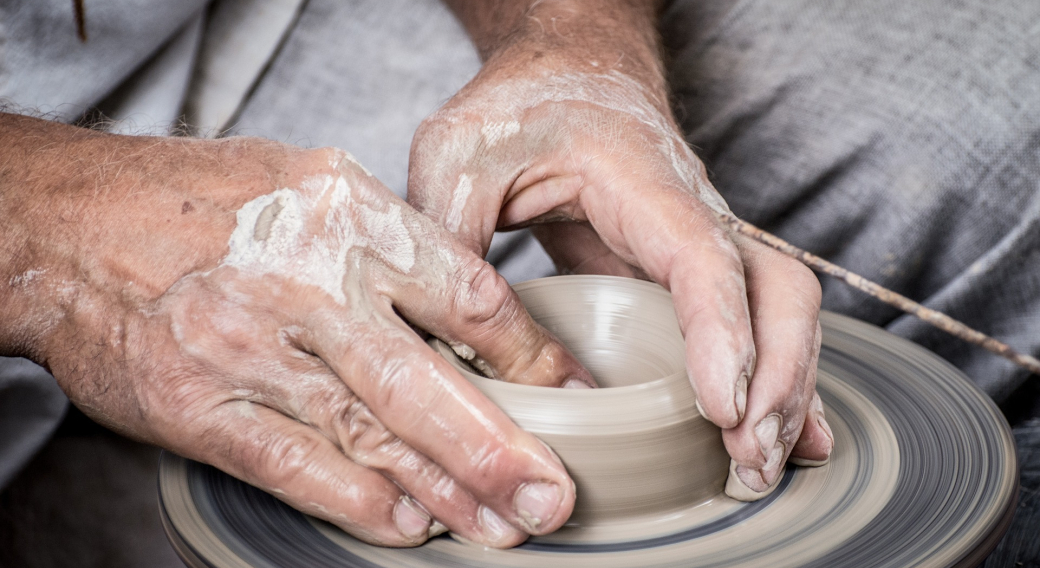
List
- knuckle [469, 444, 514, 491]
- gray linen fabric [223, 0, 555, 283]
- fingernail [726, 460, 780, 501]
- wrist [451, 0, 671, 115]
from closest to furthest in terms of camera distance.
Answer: knuckle [469, 444, 514, 491], fingernail [726, 460, 780, 501], wrist [451, 0, 671, 115], gray linen fabric [223, 0, 555, 283]

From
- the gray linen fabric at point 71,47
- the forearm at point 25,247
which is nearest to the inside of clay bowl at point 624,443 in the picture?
the forearm at point 25,247

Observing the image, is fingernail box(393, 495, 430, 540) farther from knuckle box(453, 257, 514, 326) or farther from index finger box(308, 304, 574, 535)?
knuckle box(453, 257, 514, 326)

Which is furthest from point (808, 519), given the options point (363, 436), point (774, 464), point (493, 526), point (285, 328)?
point (285, 328)

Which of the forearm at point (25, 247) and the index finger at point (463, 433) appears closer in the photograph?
the index finger at point (463, 433)

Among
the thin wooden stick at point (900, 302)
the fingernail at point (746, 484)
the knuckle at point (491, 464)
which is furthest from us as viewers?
the thin wooden stick at point (900, 302)

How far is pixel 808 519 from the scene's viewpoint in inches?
33.8

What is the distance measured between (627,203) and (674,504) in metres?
0.35

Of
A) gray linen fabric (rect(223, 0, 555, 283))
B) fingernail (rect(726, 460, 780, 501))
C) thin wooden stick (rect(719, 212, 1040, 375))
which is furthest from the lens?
gray linen fabric (rect(223, 0, 555, 283))

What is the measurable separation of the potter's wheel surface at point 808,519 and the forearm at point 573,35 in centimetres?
60

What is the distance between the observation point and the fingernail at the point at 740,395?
0.81 metres

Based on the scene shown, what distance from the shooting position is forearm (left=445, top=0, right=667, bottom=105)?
1.27 metres

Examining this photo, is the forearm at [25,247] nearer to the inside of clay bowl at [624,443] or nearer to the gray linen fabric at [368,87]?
the inside of clay bowl at [624,443]

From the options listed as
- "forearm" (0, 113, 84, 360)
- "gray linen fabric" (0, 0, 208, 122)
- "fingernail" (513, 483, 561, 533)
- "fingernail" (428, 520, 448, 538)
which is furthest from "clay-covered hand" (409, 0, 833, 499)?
"gray linen fabric" (0, 0, 208, 122)

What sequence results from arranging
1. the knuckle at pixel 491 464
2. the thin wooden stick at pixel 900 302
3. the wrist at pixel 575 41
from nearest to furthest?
the knuckle at pixel 491 464
the thin wooden stick at pixel 900 302
the wrist at pixel 575 41
